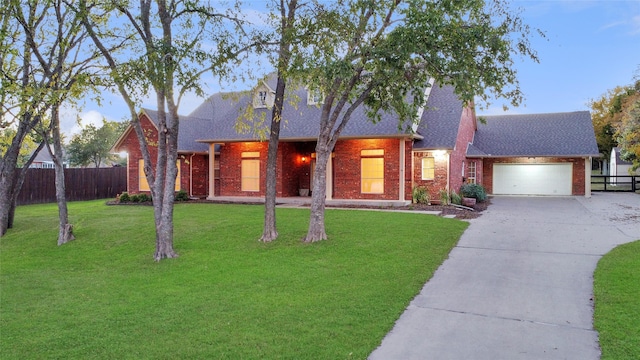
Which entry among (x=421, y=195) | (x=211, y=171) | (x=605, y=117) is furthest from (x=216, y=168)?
(x=605, y=117)

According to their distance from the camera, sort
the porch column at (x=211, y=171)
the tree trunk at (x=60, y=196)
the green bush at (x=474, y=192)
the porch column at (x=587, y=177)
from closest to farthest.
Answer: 1. the tree trunk at (x=60, y=196)
2. the green bush at (x=474, y=192)
3. the porch column at (x=211, y=171)
4. the porch column at (x=587, y=177)

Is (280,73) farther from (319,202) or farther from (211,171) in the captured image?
(211,171)

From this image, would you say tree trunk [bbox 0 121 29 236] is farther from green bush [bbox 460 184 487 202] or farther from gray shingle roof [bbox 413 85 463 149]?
green bush [bbox 460 184 487 202]

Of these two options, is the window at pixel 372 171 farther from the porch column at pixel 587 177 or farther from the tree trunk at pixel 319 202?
the porch column at pixel 587 177

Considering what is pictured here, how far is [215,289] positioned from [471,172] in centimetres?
1859

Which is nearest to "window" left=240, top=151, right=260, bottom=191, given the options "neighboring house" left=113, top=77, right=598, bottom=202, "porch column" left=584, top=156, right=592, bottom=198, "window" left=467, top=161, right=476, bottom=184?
"neighboring house" left=113, top=77, right=598, bottom=202

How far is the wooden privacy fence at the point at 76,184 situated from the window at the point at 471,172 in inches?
766

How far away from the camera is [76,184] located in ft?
76.5

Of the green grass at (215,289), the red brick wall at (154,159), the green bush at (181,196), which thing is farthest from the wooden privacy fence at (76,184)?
the green grass at (215,289)

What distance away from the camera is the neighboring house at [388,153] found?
58.3ft

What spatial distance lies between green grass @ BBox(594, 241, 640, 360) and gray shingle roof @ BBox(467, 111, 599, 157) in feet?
47.0

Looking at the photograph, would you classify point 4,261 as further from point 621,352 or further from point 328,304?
point 621,352

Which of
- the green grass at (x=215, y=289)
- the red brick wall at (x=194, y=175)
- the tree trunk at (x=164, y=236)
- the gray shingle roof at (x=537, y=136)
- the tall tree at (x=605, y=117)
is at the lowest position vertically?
the green grass at (x=215, y=289)

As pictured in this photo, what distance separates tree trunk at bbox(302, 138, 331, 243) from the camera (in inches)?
392
